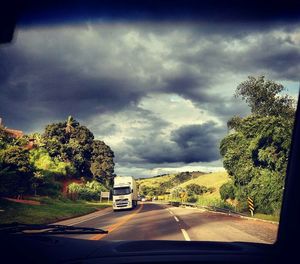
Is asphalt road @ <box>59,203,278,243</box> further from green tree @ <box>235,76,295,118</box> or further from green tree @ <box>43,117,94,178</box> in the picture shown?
green tree @ <box>43,117,94,178</box>

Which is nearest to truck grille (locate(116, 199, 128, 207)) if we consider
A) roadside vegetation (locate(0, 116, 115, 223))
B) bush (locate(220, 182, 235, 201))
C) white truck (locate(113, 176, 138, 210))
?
white truck (locate(113, 176, 138, 210))

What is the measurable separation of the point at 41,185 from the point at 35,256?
49044mm

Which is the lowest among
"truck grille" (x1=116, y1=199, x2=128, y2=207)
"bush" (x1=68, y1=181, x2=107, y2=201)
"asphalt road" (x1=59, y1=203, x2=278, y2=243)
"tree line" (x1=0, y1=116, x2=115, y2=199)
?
"asphalt road" (x1=59, y1=203, x2=278, y2=243)

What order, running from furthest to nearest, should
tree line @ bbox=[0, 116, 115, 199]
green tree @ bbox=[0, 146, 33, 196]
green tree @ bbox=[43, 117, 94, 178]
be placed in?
green tree @ bbox=[43, 117, 94, 178] → tree line @ bbox=[0, 116, 115, 199] → green tree @ bbox=[0, 146, 33, 196]

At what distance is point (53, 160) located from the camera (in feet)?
217

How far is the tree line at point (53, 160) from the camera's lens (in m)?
39.6

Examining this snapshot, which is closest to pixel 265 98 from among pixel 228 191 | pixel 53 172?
pixel 228 191

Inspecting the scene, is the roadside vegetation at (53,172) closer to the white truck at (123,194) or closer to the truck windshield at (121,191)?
the white truck at (123,194)

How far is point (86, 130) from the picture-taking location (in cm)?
7869

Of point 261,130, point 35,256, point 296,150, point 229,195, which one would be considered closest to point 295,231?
point 296,150

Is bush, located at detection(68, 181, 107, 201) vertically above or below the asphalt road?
above

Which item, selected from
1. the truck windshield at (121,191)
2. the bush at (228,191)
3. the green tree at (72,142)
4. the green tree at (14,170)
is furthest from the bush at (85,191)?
the bush at (228,191)

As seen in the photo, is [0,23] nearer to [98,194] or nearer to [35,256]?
[35,256]

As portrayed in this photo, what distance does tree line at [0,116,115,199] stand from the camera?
39.6 metres
